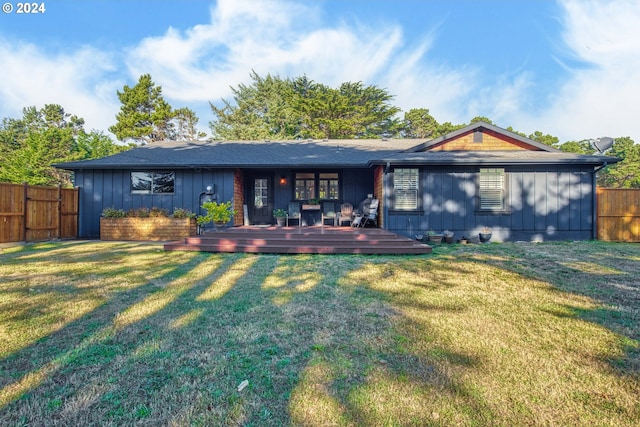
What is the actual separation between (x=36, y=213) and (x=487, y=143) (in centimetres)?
1409

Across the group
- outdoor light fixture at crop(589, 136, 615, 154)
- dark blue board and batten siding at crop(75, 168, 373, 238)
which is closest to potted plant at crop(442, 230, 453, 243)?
outdoor light fixture at crop(589, 136, 615, 154)

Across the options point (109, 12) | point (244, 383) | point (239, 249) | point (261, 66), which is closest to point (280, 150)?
point (239, 249)

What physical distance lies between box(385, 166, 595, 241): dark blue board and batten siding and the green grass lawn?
4510 millimetres

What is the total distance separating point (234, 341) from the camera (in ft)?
7.77

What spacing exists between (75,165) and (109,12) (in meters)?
6.04

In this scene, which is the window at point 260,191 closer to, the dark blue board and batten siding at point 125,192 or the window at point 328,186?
the dark blue board and batten siding at point 125,192

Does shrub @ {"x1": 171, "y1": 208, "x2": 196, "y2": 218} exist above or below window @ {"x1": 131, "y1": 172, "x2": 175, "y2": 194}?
below

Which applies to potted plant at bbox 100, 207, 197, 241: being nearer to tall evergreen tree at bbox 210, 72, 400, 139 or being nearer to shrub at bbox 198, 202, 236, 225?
shrub at bbox 198, 202, 236, 225

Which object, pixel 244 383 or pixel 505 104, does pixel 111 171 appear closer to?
pixel 244 383

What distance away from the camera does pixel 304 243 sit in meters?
7.21

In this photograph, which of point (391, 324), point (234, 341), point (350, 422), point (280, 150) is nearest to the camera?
point (350, 422)

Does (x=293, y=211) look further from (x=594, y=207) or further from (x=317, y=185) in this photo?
(x=594, y=207)

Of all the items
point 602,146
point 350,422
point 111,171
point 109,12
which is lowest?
point 350,422

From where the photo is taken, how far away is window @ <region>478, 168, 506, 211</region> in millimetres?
8945
